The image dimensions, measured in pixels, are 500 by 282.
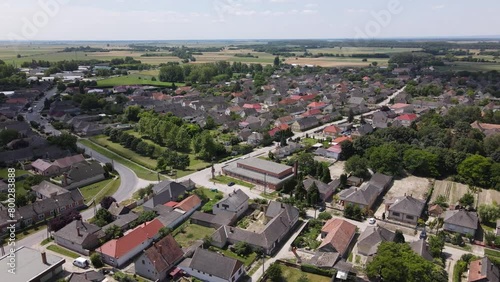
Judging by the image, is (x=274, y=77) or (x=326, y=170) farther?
(x=274, y=77)

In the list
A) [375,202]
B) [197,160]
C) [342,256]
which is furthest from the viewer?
[197,160]

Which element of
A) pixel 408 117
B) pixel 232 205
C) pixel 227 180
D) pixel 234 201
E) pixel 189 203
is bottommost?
pixel 227 180

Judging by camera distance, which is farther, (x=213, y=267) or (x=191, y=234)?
(x=191, y=234)

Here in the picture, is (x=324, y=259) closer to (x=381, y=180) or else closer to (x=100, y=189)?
(x=381, y=180)

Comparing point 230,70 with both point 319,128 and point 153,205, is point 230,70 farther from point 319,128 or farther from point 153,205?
point 153,205

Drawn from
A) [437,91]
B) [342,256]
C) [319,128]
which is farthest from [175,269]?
[437,91]

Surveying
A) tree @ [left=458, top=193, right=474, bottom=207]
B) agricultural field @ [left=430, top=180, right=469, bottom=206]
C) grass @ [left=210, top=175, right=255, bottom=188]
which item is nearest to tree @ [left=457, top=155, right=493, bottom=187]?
agricultural field @ [left=430, top=180, right=469, bottom=206]

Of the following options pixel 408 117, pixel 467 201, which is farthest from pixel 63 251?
pixel 408 117
